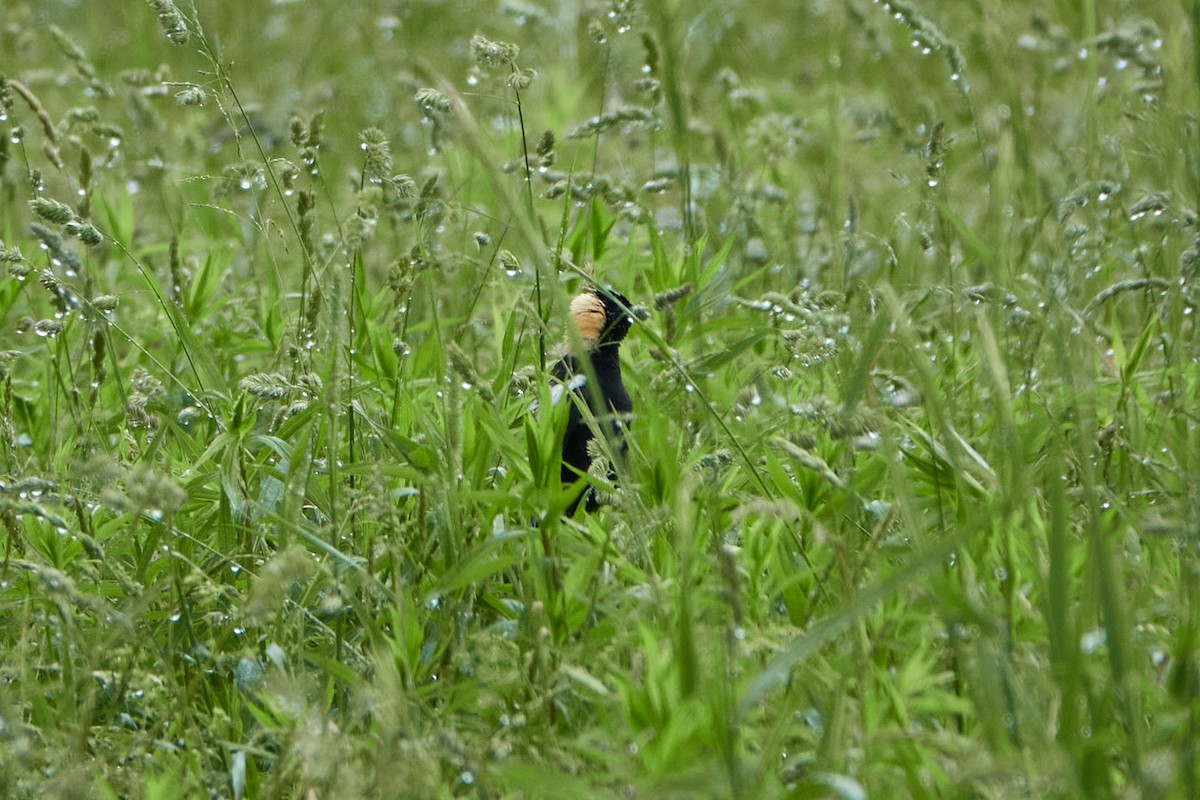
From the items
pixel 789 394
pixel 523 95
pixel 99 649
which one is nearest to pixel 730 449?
pixel 789 394

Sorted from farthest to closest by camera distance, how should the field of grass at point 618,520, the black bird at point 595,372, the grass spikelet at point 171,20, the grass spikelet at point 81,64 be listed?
the grass spikelet at point 81,64 → the black bird at point 595,372 → the grass spikelet at point 171,20 → the field of grass at point 618,520

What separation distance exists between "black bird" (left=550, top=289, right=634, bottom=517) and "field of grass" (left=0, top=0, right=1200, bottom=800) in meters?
0.07

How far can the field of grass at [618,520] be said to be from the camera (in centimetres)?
171

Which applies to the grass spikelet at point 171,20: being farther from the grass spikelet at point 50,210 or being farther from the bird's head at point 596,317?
the bird's head at point 596,317

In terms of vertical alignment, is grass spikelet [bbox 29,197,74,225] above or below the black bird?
above

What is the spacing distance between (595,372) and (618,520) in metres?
0.58

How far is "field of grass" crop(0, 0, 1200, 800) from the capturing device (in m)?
1.71

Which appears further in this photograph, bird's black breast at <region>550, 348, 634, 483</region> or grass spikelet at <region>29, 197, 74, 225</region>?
bird's black breast at <region>550, 348, 634, 483</region>

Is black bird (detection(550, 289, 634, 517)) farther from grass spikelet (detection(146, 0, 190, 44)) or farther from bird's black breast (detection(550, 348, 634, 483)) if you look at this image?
grass spikelet (detection(146, 0, 190, 44))

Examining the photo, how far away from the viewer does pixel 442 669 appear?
2193mm

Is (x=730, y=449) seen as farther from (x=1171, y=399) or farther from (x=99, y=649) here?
(x=99, y=649)

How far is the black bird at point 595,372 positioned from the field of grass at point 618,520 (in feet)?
0.25

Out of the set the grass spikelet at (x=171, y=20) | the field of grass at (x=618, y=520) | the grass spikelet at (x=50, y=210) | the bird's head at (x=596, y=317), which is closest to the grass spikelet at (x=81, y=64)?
the field of grass at (x=618, y=520)

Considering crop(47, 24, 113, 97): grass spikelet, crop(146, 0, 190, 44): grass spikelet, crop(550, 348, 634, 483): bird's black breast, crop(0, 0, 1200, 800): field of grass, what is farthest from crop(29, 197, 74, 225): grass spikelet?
crop(47, 24, 113, 97): grass spikelet
